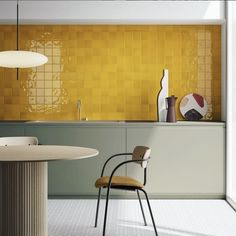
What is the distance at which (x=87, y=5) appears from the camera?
19.2 feet

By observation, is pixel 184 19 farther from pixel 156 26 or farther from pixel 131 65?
pixel 131 65

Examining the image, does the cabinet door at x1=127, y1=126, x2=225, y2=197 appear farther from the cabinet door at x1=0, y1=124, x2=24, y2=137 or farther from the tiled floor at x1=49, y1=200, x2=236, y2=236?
the cabinet door at x1=0, y1=124, x2=24, y2=137

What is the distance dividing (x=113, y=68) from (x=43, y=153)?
119 inches

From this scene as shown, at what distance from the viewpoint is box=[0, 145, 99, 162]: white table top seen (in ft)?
10.5

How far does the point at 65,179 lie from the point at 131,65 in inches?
71.5

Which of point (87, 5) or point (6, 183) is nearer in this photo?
point (6, 183)

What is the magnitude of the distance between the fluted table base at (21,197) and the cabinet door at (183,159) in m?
2.32

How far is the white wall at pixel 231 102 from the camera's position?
5.56m

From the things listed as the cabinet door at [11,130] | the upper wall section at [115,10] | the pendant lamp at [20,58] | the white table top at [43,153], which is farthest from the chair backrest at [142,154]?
the upper wall section at [115,10]

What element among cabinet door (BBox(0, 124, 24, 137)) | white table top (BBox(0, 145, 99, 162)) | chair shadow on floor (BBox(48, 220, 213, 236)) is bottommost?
chair shadow on floor (BBox(48, 220, 213, 236))

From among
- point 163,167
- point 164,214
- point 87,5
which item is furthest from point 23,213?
point 87,5

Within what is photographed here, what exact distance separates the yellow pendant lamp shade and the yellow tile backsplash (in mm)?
2366

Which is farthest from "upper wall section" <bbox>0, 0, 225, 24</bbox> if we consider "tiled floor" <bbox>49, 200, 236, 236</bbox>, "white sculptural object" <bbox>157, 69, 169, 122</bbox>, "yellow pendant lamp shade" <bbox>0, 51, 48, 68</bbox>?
"tiled floor" <bbox>49, 200, 236, 236</bbox>

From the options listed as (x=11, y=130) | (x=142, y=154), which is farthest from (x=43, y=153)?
(x=11, y=130)
